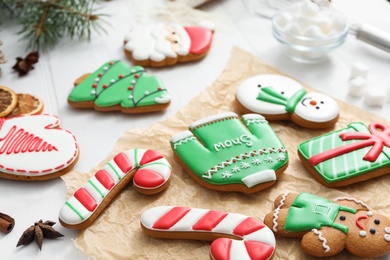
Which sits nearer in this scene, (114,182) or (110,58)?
(114,182)

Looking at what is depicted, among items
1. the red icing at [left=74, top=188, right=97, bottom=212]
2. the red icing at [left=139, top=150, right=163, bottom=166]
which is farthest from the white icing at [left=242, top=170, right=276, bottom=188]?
the red icing at [left=74, top=188, right=97, bottom=212]

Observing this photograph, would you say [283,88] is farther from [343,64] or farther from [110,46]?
[110,46]

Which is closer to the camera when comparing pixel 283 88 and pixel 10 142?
pixel 10 142

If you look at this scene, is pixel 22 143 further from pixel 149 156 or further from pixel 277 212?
pixel 277 212

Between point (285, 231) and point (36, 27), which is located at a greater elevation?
point (36, 27)

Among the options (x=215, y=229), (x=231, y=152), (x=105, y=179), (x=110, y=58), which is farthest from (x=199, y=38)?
(x=215, y=229)

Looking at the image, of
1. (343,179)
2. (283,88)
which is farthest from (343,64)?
(343,179)

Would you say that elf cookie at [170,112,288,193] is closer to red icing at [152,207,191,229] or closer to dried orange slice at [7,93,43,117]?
red icing at [152,207,191,229]
